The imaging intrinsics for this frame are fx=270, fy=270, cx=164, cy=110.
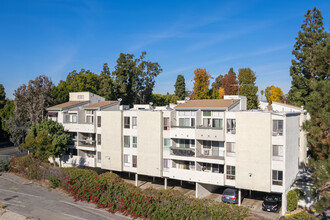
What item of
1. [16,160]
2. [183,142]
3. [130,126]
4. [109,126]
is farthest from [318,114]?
[16,160]

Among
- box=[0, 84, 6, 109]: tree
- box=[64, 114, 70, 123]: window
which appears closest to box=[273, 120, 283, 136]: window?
box=[64, 114, 70, 123]: window

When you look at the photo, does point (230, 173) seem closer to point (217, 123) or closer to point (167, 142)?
point (217, 123)

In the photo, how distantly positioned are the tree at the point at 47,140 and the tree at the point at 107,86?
19926 millimetres

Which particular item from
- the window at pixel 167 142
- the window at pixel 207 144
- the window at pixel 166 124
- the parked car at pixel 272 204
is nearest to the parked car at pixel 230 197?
the parked car at pixel 272 204

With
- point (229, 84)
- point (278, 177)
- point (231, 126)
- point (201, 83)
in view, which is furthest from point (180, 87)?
point (278, 177)

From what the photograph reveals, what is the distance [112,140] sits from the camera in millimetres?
36938

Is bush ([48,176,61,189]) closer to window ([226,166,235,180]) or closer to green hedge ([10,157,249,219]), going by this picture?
green hedge ([10,157,249,219])

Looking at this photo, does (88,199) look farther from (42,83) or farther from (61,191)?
(42,83)

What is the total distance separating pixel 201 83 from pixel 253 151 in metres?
35.8

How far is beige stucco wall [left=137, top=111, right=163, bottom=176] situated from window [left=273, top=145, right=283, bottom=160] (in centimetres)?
1317

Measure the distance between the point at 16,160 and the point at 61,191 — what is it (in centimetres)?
1192

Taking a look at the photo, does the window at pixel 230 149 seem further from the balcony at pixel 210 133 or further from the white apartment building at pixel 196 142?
the balcony at pixel 210 133

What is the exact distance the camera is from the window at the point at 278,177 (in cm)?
2673

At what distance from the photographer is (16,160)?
1606 inches
